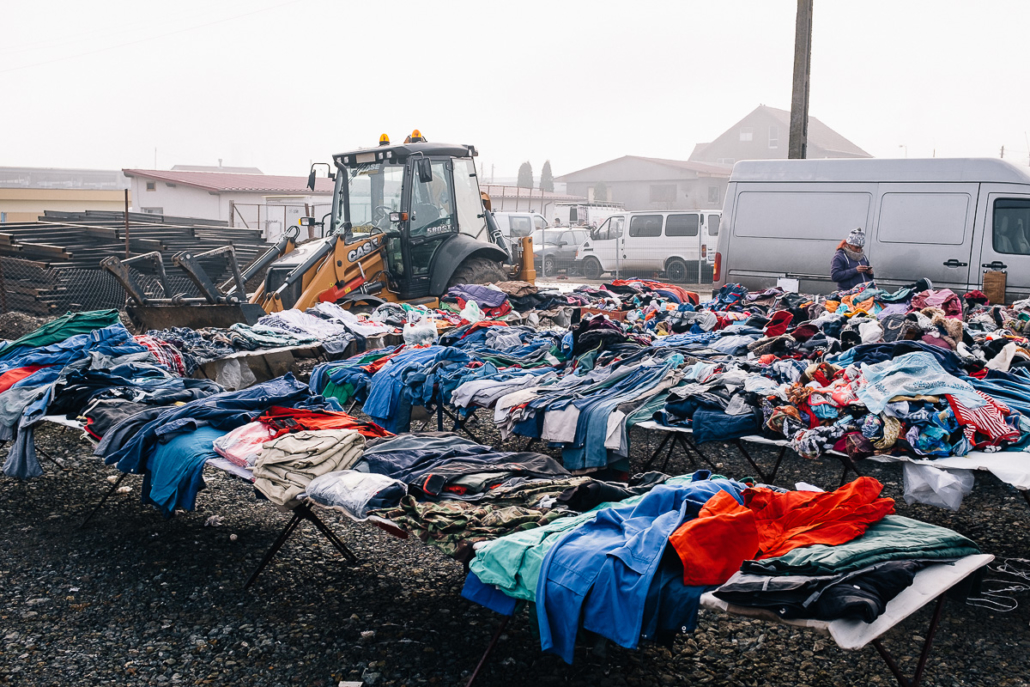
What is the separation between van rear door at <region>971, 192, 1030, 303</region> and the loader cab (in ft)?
20.3

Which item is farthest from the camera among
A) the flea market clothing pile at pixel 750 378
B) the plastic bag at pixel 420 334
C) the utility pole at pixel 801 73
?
the utility pole at pixel 801 73

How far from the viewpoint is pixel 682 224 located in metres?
19.1

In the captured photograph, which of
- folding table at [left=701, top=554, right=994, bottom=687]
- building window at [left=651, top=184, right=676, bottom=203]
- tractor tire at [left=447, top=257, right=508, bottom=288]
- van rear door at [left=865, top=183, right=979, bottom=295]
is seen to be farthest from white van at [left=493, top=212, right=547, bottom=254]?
folding table at [left=701, top=554, right=994, bottom=687]

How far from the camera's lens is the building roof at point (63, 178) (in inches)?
2472

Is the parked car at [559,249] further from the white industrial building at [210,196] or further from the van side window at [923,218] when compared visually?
the van side window at [923,218]

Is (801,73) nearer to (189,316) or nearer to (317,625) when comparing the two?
(189,316)

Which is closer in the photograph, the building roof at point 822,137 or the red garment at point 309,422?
the red garment at point 309,422

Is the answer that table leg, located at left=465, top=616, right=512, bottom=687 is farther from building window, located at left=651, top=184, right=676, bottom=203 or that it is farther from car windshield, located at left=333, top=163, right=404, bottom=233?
building window, located at left=651, top=184, right=676, bottom=203

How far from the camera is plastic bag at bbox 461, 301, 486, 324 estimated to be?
919 cm

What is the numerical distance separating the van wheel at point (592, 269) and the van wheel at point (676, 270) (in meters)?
2.14

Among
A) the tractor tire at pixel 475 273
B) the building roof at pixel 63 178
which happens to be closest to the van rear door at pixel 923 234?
the tractor tire at pixel 475 273

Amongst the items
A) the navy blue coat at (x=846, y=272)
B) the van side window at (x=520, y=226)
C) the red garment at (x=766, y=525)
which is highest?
the van side window at (x=520, y=226)

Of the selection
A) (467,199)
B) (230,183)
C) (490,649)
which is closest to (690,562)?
(490,649)

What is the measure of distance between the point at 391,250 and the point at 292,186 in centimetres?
2555
